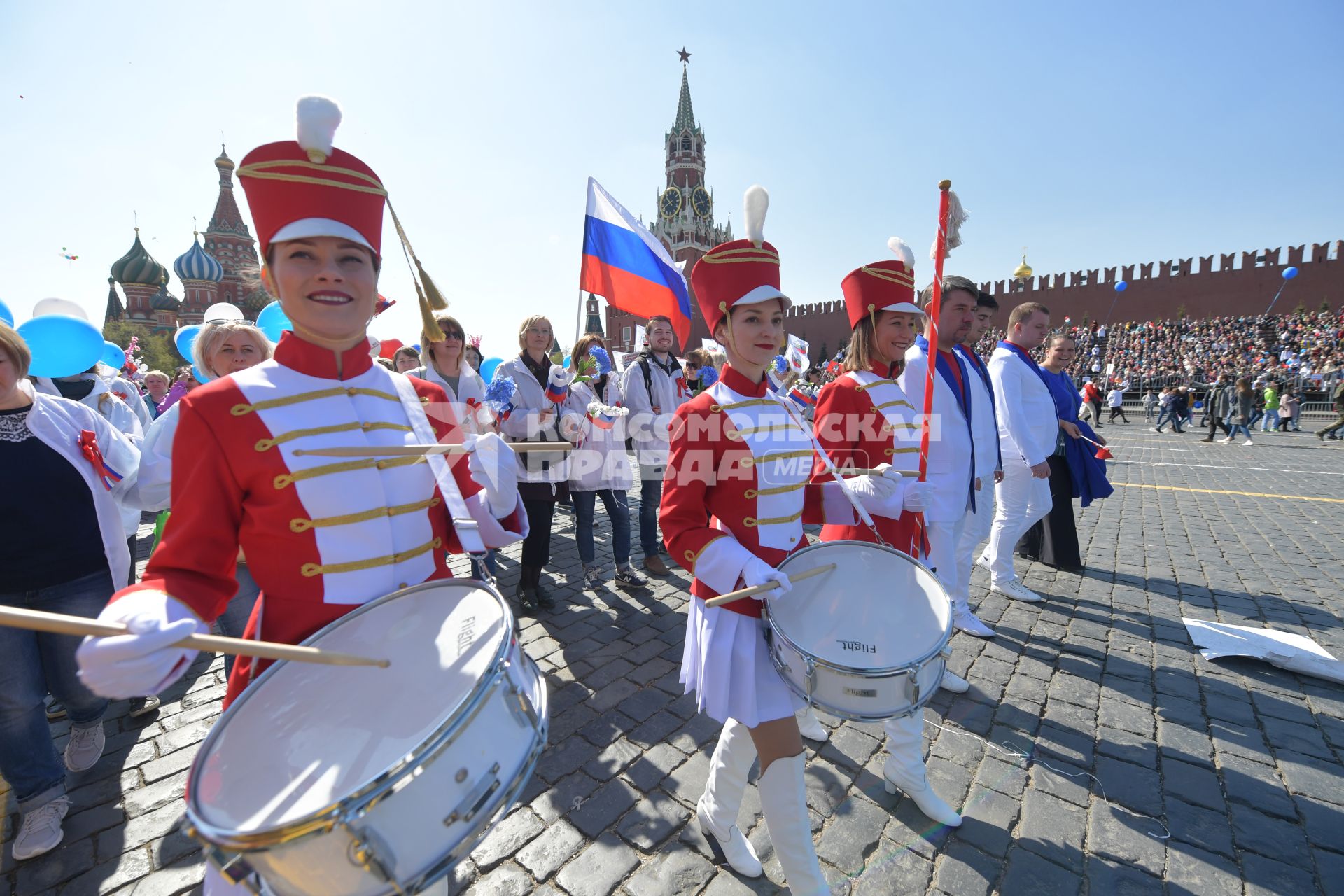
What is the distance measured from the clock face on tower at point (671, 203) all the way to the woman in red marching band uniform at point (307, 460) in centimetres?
7381

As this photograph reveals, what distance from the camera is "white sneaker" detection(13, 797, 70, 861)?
249 centimetres

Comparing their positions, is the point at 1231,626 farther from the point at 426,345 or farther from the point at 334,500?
the point at 426,345

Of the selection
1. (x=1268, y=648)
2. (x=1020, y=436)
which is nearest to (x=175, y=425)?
(x=1020, y=436)

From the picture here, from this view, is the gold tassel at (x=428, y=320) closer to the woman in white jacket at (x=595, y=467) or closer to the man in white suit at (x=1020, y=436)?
the woman in white jacket at (x=595, y=467)

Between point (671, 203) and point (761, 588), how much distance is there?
7550 cm

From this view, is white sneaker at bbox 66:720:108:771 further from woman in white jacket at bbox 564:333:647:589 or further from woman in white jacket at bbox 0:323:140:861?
woman in white jacket at bbox 564:333:647:589

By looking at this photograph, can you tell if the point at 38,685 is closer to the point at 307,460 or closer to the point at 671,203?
the point at 307,460

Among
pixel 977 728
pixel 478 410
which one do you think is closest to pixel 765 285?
pixel 977 728

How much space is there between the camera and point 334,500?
5.05 feet

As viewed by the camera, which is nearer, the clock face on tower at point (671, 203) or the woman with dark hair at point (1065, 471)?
the woman with dark hair at point (1065, 471)

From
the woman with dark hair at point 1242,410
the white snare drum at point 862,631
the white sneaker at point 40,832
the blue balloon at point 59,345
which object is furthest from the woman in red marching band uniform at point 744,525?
the woman with dark hair at point 1242,410

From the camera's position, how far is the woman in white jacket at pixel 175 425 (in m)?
2.74

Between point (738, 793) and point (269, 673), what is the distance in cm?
173

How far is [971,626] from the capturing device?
4461 mm
